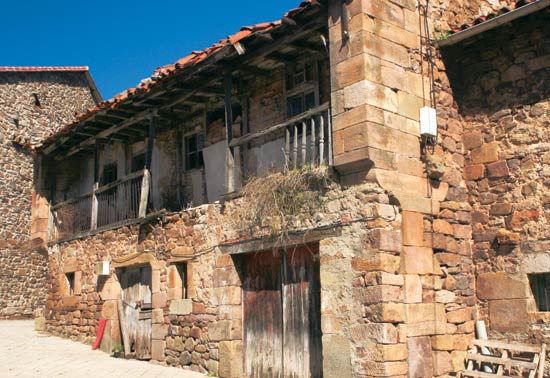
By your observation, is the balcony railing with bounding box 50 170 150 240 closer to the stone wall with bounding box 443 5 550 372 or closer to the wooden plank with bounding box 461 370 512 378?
the stone wall with bounding box 443 5 550 372

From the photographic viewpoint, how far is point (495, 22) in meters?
6.99

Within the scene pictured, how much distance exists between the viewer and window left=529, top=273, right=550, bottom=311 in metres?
6.86

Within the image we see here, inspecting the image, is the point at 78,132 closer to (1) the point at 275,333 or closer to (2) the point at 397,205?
(1) the point at 275,333

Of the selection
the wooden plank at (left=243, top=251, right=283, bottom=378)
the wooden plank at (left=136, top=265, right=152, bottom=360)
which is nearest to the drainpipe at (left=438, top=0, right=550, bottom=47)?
the wooden plank at (left=243, top=251, right=283, bottom=378)

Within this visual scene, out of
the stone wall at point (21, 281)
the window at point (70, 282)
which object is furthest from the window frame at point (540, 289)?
the stone wall at point (21, 281)

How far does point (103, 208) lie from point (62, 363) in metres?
3.49

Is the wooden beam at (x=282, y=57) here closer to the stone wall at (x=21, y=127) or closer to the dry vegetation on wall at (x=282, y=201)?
the dry vegetation on wall at (x=282, y=201)

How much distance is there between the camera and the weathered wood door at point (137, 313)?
10367mm

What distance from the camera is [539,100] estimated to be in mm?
7023

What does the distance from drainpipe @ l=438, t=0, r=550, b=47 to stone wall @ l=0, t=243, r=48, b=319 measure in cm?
1301

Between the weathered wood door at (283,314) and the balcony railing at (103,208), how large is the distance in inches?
120

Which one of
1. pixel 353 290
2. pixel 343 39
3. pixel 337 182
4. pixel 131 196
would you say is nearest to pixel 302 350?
pixel 353 290

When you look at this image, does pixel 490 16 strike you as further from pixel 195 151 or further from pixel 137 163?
pixel 137 163

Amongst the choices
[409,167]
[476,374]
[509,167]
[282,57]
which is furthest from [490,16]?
[476,374]
